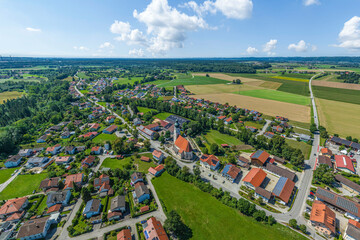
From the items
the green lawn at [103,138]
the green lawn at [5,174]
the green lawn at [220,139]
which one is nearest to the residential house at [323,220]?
the green lawn at [220,139]

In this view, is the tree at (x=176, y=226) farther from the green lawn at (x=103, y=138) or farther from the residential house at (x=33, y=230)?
the green lawn at (x=103, y=138)

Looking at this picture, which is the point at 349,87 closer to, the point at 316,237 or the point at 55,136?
the point at 316,237

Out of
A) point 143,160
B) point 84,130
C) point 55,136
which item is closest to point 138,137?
point 143,160

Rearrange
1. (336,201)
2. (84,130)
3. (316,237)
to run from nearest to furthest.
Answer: (316,237) → (336,201) → (84,130)

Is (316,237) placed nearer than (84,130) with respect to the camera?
Yes

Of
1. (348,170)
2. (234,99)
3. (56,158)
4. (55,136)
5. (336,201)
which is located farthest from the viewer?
(234,99)

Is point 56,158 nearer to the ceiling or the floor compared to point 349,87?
nearer to the floor

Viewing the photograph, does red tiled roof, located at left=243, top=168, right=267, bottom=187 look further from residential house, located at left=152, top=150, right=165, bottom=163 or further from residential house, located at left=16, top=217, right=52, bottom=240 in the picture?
residential house, located at left=16, top=217, right=52, bottom=240
